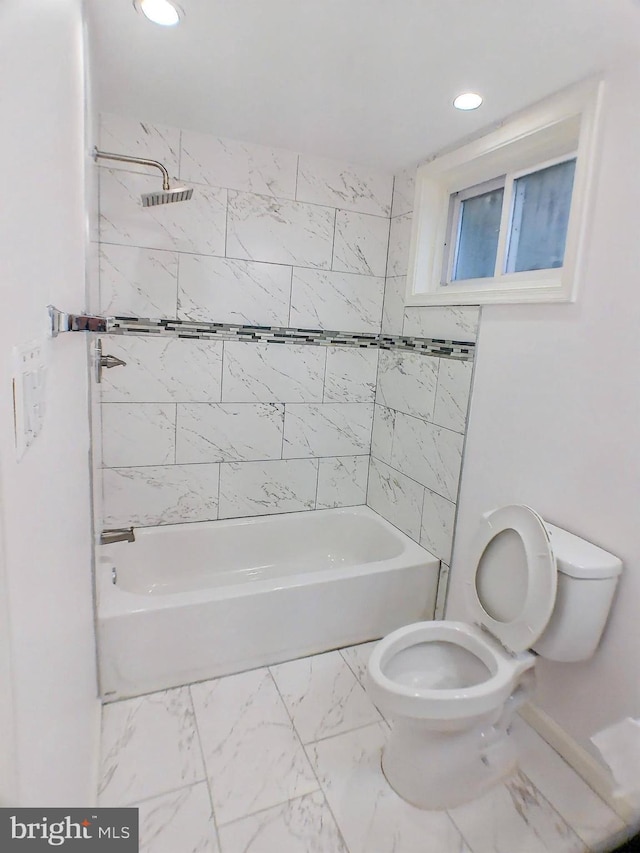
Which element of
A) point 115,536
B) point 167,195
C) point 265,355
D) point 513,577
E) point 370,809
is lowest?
point 370,809

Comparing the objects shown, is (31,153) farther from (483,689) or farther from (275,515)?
(275,515)

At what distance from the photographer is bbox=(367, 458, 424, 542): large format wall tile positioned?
249 centimetres

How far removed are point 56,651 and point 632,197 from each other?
194 centimetres

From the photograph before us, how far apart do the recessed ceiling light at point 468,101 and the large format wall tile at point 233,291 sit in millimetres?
1073

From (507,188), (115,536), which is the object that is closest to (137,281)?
(115,536)

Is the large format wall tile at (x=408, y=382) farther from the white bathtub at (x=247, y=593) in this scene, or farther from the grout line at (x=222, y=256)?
the white bathtub at (x=247, y=593)

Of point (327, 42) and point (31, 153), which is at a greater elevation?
point (327, 42)

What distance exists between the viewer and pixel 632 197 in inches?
56.9

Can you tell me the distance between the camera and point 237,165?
2.33m

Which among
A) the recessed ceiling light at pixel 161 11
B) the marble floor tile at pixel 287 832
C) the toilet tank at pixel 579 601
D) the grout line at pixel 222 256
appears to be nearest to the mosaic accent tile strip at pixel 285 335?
the grout line at pixel 222 256

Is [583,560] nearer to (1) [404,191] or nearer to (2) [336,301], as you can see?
(2) [336,301]

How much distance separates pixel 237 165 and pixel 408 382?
1409 millimetres

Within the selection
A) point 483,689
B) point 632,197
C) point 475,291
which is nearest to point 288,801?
point 483,689

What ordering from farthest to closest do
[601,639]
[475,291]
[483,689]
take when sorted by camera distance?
[475,291], [601,639], [483,689]
